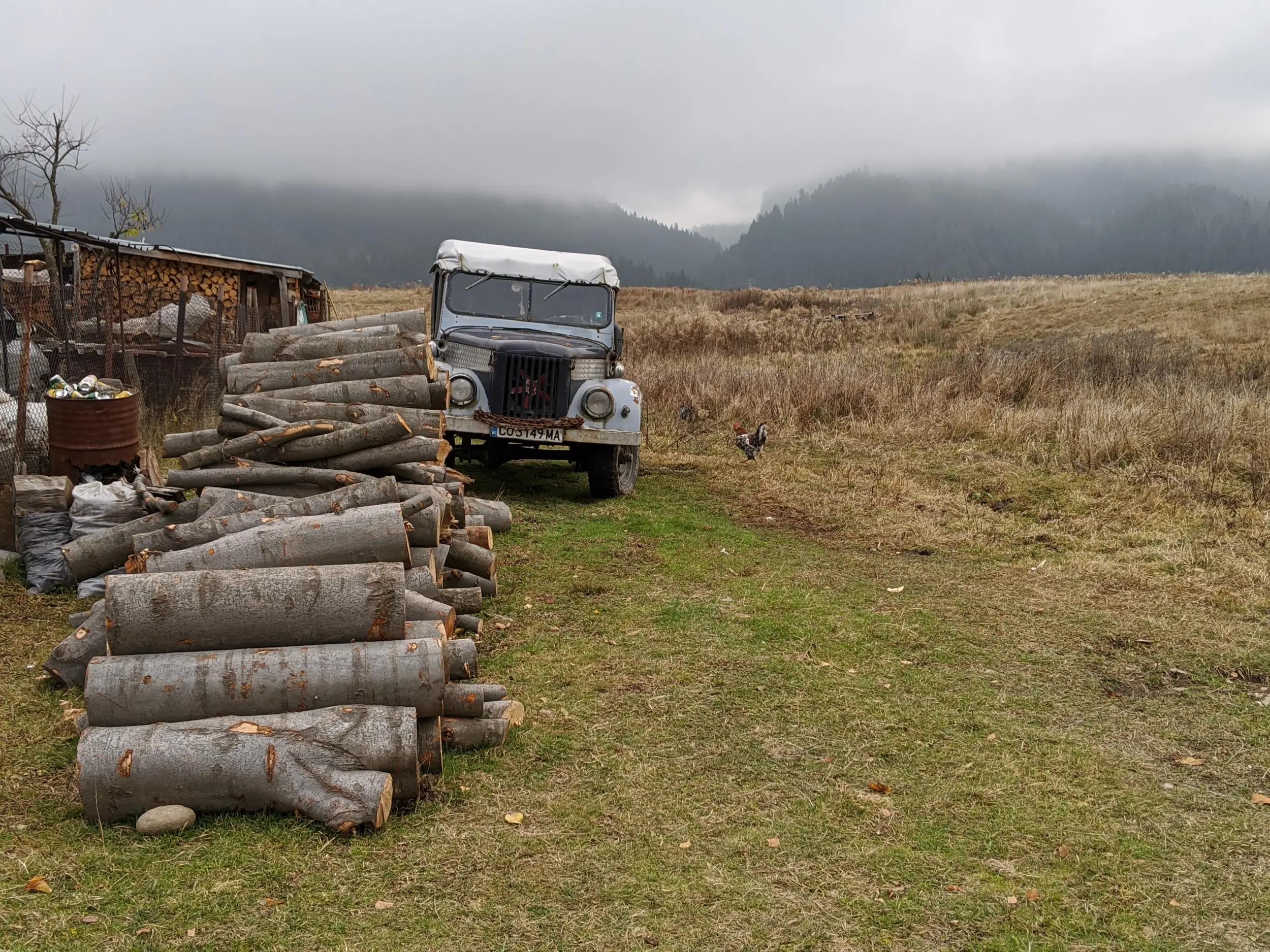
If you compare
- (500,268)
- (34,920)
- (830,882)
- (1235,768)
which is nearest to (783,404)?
(500,268)

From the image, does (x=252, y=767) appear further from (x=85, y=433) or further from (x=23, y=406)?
(x=23, y=406)

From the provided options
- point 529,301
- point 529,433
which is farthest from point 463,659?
point 529,301

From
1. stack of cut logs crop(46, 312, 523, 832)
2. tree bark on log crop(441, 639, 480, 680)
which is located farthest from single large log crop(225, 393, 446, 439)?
tree bark on log crop(441, 639, 480, 680)

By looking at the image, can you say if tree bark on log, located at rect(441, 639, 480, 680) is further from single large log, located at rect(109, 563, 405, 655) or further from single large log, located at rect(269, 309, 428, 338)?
single large log, located at rect(269, 309, 428, 338)

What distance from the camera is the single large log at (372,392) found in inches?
266

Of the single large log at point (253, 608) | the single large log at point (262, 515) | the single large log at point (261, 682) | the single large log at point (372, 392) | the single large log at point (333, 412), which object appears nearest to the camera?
the single large log at point (261, 682)

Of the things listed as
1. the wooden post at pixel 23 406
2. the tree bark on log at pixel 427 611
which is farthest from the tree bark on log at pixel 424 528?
the wooden post at pixel 23 406

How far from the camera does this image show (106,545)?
19.6 ft

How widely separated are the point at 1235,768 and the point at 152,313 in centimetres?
1618

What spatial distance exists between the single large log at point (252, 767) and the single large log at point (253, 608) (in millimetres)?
390

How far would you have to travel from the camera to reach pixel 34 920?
2.95 metres

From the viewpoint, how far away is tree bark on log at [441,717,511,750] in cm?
425

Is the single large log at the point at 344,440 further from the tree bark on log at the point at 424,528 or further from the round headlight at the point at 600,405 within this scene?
the round headlight at the point at 600,405

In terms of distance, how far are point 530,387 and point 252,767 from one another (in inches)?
246
